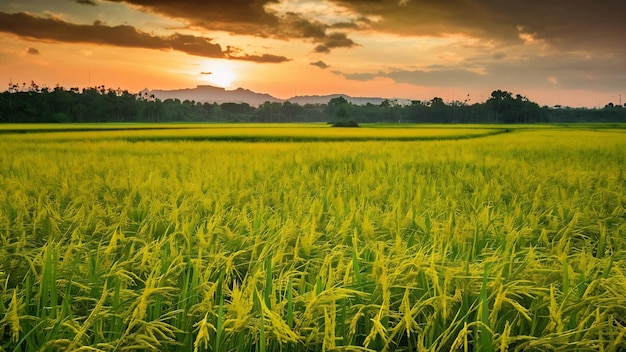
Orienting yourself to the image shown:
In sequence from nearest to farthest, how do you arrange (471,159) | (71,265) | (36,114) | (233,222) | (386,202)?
(71,265) → (233,222) → (386,202) → (471,159) → (36,114)

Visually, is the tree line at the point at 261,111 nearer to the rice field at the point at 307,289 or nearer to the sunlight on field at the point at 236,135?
the sunlight on field at the point at 236,135

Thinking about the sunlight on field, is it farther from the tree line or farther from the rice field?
the tree line

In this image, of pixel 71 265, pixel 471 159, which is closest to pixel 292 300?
pixel 71 265

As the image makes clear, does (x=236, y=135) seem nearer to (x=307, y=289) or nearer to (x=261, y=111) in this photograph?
(x=307, y=289)

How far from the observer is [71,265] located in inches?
69.7

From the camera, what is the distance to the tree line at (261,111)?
70938 millimetres

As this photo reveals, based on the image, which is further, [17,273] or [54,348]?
[17,273]

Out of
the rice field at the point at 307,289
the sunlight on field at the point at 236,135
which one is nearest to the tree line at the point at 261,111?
the sunlight on field at the point at 236,135

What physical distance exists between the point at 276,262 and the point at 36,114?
75596 mm

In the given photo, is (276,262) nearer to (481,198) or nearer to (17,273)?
(17,273)

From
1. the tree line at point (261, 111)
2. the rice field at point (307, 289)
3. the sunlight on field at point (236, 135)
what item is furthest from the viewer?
the tree line at point (261, 111)

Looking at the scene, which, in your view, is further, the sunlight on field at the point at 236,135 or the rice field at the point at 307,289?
the sunlight on field at the point at 236,135

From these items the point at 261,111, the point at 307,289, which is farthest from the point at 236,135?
the point at 261,111

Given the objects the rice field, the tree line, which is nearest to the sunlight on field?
the rice field
